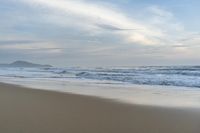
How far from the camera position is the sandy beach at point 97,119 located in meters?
5.36

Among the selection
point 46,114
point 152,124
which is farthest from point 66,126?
point 152,124

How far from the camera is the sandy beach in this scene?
536cm

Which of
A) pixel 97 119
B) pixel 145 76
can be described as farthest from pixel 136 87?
pixel 145 76

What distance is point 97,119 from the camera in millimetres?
6352

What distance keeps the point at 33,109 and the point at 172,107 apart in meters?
3.39

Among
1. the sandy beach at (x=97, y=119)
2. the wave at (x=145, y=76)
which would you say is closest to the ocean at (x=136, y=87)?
the wave at (x=145, y=76)

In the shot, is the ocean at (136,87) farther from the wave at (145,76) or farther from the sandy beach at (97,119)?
the sandy beach at (97,119)

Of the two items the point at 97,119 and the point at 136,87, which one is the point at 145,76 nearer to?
the point at 136,87

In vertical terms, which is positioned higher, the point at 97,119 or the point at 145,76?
the point at 145,76

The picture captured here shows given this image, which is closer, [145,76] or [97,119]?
[97,119]

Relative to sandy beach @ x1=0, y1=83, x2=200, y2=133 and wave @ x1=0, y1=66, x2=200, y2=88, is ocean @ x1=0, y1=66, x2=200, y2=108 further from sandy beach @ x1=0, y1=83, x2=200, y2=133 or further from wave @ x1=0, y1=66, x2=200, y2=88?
sandy beach @ x1=0, y1=83, x2=200, y2=133

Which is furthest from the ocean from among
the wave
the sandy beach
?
the sandy beach

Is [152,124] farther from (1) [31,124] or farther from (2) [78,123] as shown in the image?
(1) [31,124]

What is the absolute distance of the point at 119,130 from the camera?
5.39 m
